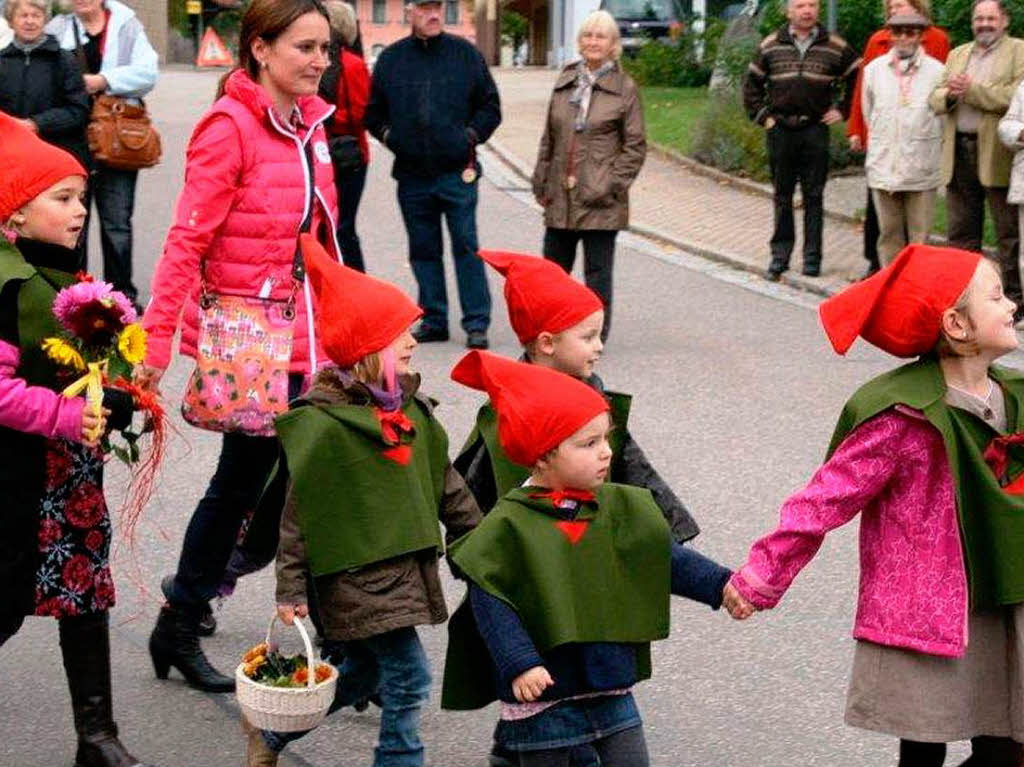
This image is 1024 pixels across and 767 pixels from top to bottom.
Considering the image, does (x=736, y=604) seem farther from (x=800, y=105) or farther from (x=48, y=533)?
(x=800, y=105)

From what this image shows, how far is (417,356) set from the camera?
11.3 m

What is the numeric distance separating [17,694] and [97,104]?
5999mm

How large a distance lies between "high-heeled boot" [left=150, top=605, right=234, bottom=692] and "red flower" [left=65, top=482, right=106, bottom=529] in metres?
0.87

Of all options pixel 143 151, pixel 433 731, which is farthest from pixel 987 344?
pixel 143 151

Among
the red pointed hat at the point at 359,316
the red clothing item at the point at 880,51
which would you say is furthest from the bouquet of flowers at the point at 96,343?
the red clothing item at the point at 880,51

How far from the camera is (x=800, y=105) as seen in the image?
13.5m

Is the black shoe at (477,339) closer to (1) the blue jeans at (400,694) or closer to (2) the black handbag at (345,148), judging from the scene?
(2) the black handbag at (345,148)

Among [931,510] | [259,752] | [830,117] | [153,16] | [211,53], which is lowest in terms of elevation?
[211,53]

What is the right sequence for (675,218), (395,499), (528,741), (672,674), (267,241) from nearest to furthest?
1. (528,741)
2. (395,499)
3. (267,241)
4. (672,674)
5. (675,218)

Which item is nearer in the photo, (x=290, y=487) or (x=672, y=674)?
(x=290, y=487)

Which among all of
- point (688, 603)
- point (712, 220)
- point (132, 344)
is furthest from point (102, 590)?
point (712, 220)

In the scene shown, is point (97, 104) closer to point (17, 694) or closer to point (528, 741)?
point (17, 694)

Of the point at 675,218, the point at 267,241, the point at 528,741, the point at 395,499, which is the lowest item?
the point at 675,218

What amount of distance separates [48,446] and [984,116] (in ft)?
27.0
